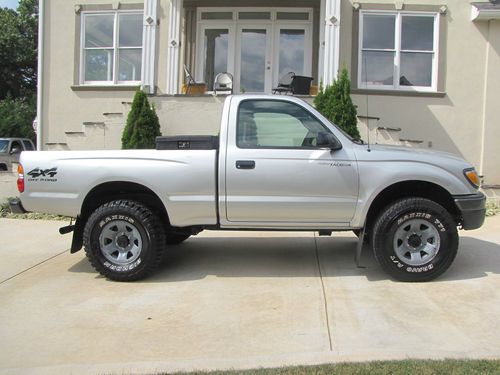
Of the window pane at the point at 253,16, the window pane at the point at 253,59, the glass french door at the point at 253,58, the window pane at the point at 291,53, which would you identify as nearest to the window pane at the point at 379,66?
the window pane at the point at 291,53

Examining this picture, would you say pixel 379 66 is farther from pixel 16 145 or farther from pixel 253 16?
pixel 16 145

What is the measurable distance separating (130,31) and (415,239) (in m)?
10.2

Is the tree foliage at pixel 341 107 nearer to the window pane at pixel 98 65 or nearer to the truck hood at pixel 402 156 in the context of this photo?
the truck hood at pixel 402 156

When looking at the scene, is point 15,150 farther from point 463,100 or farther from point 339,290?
point 339,290

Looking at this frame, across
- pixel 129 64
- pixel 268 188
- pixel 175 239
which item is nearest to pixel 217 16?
pixel 129 64

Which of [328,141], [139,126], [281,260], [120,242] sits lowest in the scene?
[281,260]

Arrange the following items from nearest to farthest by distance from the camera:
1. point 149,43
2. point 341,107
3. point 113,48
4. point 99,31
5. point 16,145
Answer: point 341,107
point 149,43
point 113,48
point 99,31
point 16,145

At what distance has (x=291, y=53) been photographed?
13.6m

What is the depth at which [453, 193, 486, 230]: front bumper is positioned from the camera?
5520 millimetres

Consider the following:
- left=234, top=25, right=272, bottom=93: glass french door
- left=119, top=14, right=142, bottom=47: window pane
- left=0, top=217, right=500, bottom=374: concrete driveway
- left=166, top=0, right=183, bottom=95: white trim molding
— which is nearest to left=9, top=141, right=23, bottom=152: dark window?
left=119, top=14, right=142, bottom=47: window pane

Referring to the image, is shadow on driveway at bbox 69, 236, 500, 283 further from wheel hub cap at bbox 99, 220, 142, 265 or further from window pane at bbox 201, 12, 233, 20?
window pane at bbox 201, 12, 233, 20

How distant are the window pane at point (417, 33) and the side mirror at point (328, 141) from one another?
7830mm

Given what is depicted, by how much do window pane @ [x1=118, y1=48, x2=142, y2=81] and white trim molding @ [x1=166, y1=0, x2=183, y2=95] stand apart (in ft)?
4.34

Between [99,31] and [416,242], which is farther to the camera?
[99,31]
